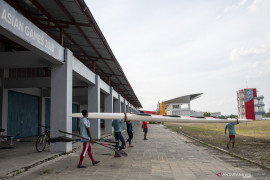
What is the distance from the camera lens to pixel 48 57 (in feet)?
27.8

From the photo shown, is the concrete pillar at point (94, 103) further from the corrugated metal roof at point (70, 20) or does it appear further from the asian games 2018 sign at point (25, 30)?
the asian games 2018 sign at point (25, 30)

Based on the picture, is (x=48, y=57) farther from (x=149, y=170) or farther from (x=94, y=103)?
(x=94, y=103)

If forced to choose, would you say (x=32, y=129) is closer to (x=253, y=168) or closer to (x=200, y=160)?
(x=200, y=160)

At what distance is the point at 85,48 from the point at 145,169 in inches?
337

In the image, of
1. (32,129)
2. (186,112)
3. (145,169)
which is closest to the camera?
(145,169)

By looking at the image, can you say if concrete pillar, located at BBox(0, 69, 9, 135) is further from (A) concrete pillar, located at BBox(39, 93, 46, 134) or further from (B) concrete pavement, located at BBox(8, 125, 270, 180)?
(B) concrete pavement, located at BBox(8, 125, 270, 180)

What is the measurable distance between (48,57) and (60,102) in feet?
6.91

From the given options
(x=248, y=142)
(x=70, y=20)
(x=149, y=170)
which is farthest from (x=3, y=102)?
(x=248, y=142)

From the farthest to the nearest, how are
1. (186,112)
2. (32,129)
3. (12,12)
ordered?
1. (186,112)
2. (32,129)
3. (12,12)

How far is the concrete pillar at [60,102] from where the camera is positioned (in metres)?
9.33

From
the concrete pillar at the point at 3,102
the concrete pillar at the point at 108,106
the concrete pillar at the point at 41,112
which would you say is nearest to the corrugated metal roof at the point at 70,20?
the concrete pillar at the point at 3,102

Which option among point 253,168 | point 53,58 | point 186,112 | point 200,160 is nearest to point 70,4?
point 53,58

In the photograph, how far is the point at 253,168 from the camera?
6.80 m

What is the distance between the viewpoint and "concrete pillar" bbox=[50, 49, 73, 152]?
933 centimetres
